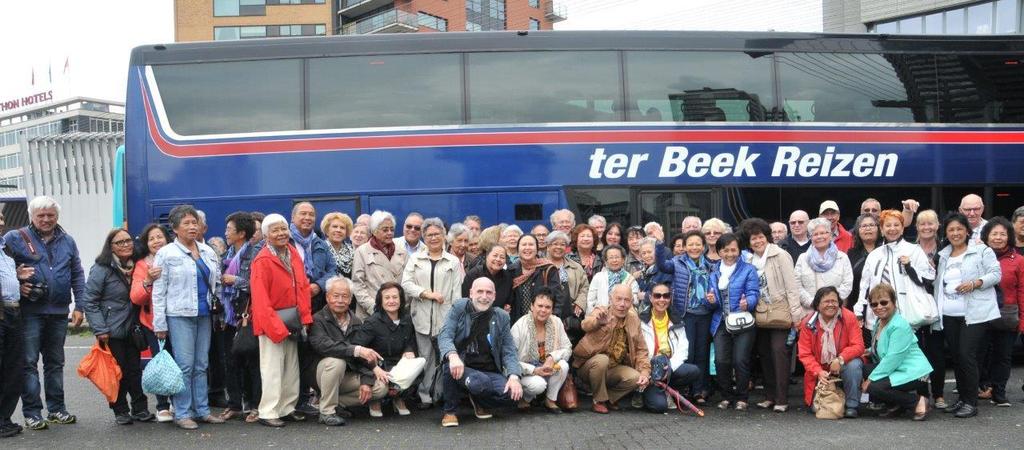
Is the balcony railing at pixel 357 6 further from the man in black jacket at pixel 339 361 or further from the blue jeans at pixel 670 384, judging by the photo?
the blue jeans at pixel 670 384

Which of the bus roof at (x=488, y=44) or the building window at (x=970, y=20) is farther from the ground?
the building window at (x=970, y=20)

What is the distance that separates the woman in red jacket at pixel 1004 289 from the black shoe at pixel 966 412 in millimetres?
604

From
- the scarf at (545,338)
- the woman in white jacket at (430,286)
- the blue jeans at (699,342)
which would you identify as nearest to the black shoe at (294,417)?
the woman in white jacket at (430,286)

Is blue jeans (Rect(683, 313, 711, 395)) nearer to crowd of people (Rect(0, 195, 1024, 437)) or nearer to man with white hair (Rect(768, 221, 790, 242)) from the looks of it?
crowd of people (Rect(0, 195, 1024, 437))

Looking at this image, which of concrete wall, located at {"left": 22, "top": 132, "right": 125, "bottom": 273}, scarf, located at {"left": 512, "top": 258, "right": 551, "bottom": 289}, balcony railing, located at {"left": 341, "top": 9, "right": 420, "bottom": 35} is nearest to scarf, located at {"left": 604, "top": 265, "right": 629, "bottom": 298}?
scarf, located at {"left": 512, "top": 258, "right": 551, "bottom": 289}

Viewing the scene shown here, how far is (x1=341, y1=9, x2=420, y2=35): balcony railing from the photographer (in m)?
42.4

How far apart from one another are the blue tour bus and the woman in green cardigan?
3055mm

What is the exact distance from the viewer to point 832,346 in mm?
7203

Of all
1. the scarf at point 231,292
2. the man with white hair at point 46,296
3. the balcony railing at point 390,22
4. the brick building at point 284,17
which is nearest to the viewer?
the man with white hair at point 46,296

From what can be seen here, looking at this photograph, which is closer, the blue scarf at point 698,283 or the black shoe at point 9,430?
the black shoe at point 9,430

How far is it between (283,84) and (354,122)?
3.12ft

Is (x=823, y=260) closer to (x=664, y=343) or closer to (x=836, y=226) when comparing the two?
(x=836, y=226)

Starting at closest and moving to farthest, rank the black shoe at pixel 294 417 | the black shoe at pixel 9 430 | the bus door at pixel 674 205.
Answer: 1. the black shoe at pixel 9 430
2. the black shoe at pixel 294 417
3. the bus door at pixel 674 205

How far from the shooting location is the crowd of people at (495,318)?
6.85 metres
